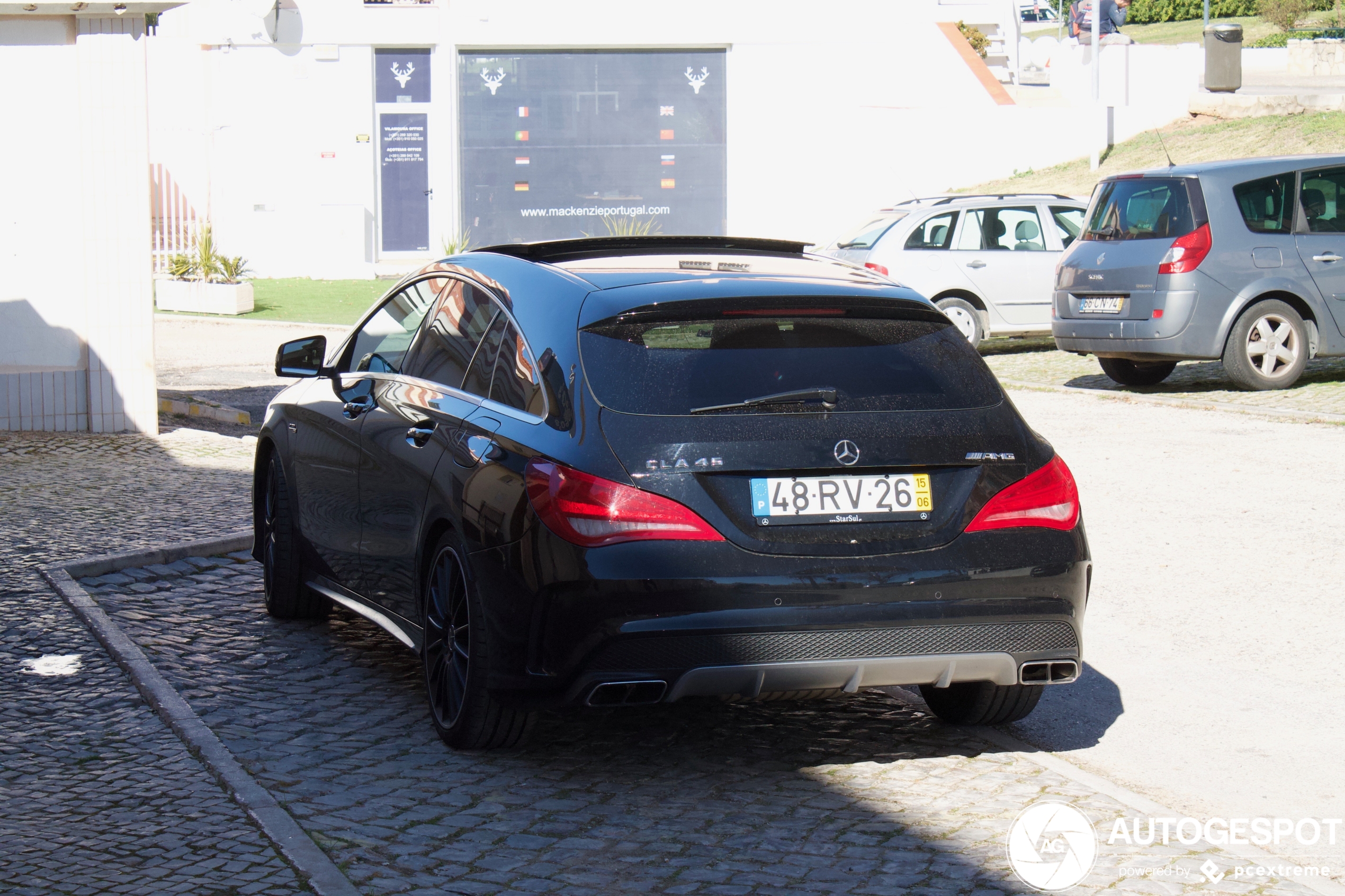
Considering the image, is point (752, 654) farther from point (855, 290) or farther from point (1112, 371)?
point (1112, 371)

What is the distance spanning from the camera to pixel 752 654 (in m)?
4.73

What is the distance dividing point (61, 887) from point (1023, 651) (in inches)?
106

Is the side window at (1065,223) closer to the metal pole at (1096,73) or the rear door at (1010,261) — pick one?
the rear door at (1010,261)

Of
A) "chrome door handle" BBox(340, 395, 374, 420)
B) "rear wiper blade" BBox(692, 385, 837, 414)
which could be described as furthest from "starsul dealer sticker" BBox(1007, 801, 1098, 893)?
"chrome door handle" BBox(340, 395, 374, 420)

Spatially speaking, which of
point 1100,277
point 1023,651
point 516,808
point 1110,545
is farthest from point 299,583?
point 1100,277

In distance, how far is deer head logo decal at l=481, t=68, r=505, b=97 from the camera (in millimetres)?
30734

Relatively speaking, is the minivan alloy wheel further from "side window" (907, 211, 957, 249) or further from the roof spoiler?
the roof spoiler

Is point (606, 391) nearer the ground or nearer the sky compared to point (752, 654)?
nearer the sky

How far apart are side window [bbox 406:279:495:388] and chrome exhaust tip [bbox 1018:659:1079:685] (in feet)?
6.72

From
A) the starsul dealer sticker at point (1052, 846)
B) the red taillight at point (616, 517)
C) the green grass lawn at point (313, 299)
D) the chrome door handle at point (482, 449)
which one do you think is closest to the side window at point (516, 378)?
the chrome door handle at point (482, 449)

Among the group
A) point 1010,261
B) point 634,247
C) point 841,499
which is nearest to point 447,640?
point 841,499

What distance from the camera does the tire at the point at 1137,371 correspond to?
16047 millimetres

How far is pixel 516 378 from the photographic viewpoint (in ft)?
17.4
